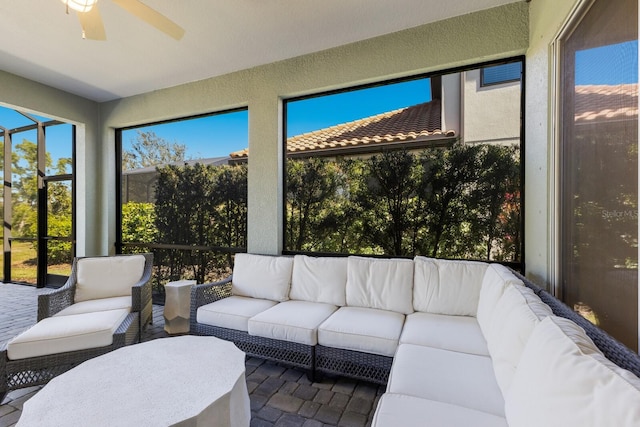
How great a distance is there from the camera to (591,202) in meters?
1.62

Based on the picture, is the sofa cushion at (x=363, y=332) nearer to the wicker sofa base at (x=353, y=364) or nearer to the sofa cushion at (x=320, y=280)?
the wicker sofa base at (x=353, y=364)

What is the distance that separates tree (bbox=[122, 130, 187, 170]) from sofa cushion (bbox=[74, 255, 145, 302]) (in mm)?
1693

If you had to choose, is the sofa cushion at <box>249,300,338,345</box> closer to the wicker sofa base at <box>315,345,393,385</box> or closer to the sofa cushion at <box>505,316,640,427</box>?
the wicker sofa base at <box>315,345,393,385</box>

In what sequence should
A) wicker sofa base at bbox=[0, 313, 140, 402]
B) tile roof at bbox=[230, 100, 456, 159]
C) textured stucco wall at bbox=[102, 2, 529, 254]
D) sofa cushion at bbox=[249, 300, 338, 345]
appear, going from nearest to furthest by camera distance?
wicker sofa base at bbox=[0, 313, 140, 402]
sofa cushion at bbox=[249, 300, 338, 345]
textured stucco wall at bbox=[102, 2, 529, 254]
tile roof at bbox=[230, 100, 456, 159]

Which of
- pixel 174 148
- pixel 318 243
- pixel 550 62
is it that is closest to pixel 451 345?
pixel 318 243

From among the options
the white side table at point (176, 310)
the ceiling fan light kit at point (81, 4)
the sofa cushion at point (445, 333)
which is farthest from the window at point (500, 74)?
the white side table at point (176, 310)

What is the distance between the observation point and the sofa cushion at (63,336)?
1.99 metres

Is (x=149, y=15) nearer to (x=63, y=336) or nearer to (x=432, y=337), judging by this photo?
(x=63, y=336)

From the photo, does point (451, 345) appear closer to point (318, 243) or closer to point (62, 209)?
point (318, 243)

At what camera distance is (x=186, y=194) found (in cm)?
412

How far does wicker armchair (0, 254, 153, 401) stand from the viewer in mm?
1948

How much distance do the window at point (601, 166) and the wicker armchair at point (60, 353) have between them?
10.5 feet

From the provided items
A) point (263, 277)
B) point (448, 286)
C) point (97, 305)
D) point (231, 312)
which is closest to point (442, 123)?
point (448, 286)

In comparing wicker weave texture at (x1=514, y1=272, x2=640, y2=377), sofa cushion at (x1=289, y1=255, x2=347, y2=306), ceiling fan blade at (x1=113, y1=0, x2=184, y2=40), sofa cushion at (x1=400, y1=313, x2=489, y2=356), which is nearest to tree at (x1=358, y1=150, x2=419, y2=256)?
sofa cushion at (x1=289, y1=255, x2=347, y2=306)
